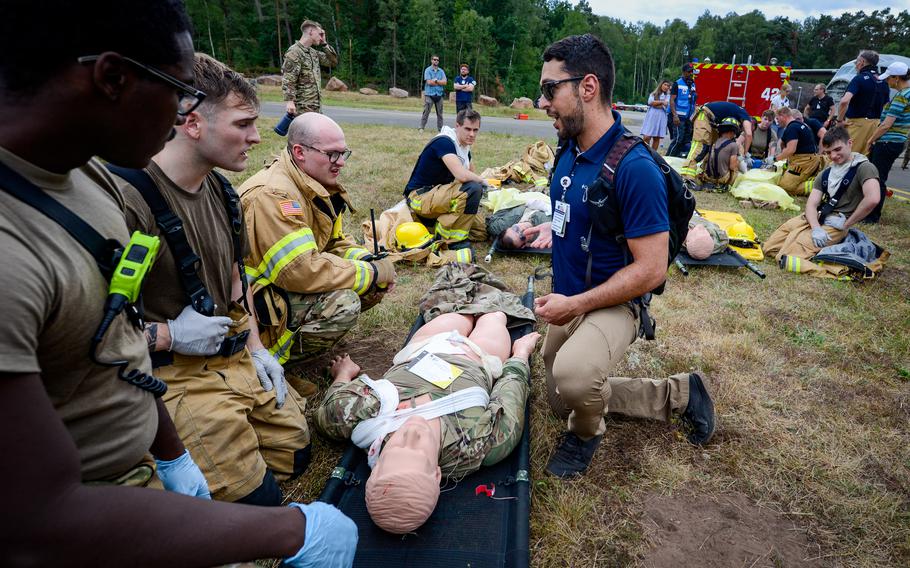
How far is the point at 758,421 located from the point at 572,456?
146 cm

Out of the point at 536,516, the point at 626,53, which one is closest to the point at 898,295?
the point at 536,516

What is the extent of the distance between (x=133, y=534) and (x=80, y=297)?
51 centimetres

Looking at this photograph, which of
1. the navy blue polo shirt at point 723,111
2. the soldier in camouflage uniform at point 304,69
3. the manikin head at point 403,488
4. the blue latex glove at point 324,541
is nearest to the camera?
the blue latex glove at point 324,541

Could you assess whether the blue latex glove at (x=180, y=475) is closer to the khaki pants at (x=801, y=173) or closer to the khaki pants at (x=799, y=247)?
the khaki pants at (x=799, y=247)

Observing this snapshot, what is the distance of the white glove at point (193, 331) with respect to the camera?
2.35 m

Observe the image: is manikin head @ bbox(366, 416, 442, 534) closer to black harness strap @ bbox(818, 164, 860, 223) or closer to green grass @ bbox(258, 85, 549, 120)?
black harness strap @ bbox(818, 164, 860, 223)

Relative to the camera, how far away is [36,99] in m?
0.97

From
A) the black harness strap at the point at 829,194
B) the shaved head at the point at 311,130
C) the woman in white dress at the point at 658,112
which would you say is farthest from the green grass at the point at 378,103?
the shaved head at the point at 311,130

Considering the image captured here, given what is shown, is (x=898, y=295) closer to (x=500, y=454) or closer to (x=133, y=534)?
(x=500, y=454)

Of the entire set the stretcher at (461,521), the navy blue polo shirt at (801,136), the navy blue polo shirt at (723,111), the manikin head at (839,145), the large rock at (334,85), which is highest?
the large rock at (334,85)

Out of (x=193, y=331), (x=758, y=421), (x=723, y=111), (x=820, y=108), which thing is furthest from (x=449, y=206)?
(x=820, y=108)

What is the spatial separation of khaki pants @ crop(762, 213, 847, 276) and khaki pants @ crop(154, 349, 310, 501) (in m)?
6.16

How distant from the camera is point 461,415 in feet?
9.36

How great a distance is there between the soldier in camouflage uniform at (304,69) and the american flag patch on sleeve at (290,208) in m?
6.55
